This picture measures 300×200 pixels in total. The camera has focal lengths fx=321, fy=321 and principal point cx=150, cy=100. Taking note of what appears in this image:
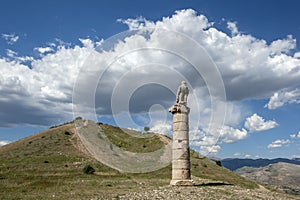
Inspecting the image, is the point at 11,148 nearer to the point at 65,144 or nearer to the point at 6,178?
the point at 65,144

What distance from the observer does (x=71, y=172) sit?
39.6 metres

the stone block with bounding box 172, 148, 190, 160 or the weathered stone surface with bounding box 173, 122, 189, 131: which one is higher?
the weathered stone surface with bounding box 173, 122, 189, 131

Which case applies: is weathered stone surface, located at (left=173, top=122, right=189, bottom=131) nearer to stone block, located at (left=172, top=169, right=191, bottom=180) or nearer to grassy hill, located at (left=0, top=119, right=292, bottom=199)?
stone block, located at (left=172, top=169, right=191, bottom=180)

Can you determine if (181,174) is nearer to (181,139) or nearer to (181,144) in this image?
(181,144)

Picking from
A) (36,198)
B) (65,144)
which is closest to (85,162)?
(65,144)

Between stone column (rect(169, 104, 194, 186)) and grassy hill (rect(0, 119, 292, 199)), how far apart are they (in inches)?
71.9

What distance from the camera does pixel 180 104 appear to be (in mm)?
26906

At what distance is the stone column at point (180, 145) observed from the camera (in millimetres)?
25828

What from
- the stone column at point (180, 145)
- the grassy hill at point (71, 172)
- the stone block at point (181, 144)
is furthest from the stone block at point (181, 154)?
the grassy hill at point (71, 172)

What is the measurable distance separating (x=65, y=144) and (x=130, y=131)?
2295 cm

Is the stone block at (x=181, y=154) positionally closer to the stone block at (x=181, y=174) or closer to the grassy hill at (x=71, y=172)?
the stone block at (x=181, y=174)

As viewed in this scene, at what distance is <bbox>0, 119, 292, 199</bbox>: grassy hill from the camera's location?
25016mm

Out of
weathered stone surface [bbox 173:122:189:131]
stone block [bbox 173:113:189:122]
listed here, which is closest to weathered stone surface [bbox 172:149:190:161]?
weathered stone surface [bbox 173:122:189:131]

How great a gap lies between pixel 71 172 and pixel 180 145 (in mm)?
18754
